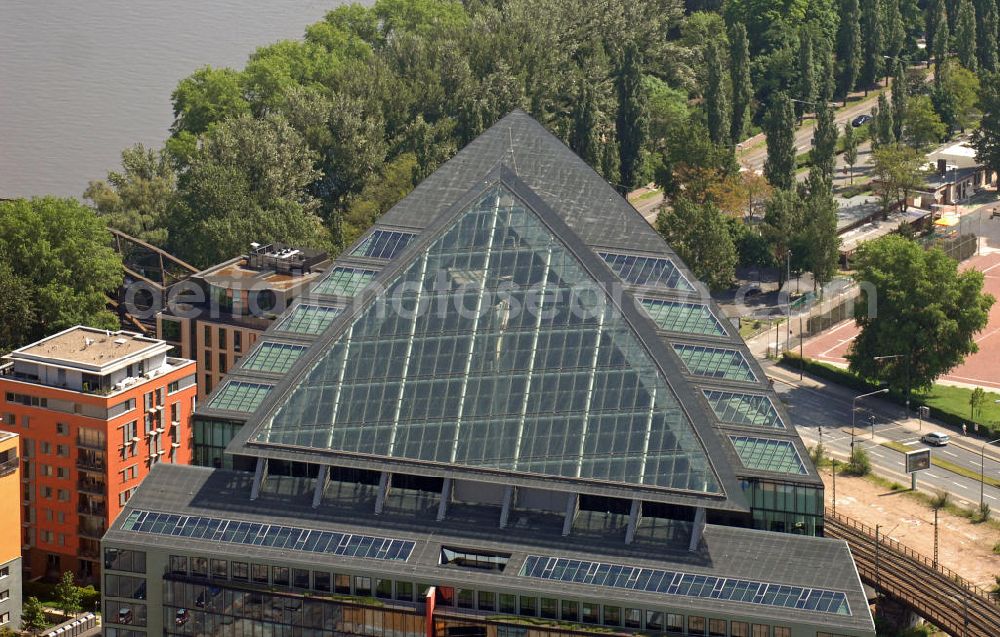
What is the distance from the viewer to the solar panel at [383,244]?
161m

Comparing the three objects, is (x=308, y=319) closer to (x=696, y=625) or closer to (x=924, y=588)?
(x=696, y=625)

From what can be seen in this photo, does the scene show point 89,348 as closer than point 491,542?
No

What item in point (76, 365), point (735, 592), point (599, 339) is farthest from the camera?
point (76, 365)

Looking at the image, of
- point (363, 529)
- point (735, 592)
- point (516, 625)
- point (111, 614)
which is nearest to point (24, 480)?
point (111, 614)

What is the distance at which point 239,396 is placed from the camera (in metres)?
150

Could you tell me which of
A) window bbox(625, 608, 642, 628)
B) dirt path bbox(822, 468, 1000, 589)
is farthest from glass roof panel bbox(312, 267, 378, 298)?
dirt path bbox(822, 468, 1000, 589)

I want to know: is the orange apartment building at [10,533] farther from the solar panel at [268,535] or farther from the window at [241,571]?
the window at [241,571]

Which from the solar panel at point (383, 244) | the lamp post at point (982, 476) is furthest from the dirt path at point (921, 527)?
the solar panel at point (383, 244)

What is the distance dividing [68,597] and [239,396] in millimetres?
24999

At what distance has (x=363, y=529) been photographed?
139375mm

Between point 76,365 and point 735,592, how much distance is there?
2412 inches

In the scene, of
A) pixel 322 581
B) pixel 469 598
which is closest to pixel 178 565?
pixel 322 581

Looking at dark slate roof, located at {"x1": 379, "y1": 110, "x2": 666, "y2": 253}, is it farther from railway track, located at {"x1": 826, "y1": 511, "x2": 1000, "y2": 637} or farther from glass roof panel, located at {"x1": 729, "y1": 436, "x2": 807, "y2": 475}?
railway track, located at {"x1": 826, "y1": 511, "x2": 1000, "y2": 637}

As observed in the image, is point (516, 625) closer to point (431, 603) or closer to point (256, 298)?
point (431, 603)
